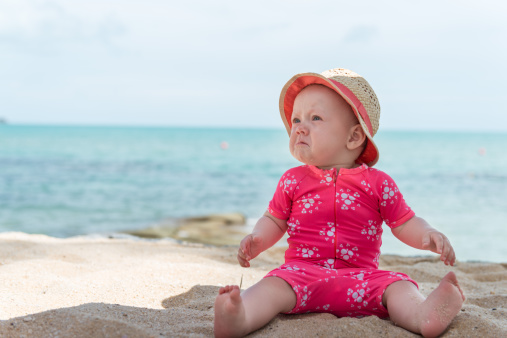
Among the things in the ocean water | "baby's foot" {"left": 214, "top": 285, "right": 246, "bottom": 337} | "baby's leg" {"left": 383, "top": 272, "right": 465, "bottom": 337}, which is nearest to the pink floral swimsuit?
"baby's leg" {"left": 383, "top": 272, "right": 465, "bottom": 337}

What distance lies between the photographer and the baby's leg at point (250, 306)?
180cm

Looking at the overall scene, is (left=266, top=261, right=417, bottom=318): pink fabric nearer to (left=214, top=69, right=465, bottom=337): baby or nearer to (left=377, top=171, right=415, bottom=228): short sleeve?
(left=214, top=69, right=465, bottom=337): baby

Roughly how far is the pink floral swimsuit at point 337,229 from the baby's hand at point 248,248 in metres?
0.15

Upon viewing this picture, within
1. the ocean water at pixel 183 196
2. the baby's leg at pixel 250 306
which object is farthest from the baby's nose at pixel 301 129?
the ocean water at pixel 183 196

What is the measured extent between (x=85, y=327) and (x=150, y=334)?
24 cm

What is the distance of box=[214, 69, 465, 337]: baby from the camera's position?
7.00ft

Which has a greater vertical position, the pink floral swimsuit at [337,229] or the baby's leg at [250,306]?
the pink floral swimsuit at [337,229]

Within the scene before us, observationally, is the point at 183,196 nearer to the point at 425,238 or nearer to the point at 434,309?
the point at 425,238

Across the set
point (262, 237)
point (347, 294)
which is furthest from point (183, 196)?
point (347, 294)

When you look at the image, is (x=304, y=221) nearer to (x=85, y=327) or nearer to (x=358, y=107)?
(x=358, y=107)

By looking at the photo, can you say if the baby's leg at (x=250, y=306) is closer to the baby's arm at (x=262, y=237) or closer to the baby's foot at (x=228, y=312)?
the baby's foot at (x=228, y=312)

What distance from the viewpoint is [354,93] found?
2.35 m

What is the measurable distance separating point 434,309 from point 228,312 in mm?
773

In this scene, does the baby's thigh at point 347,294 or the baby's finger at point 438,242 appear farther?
the baby's thigh at point 347,294
